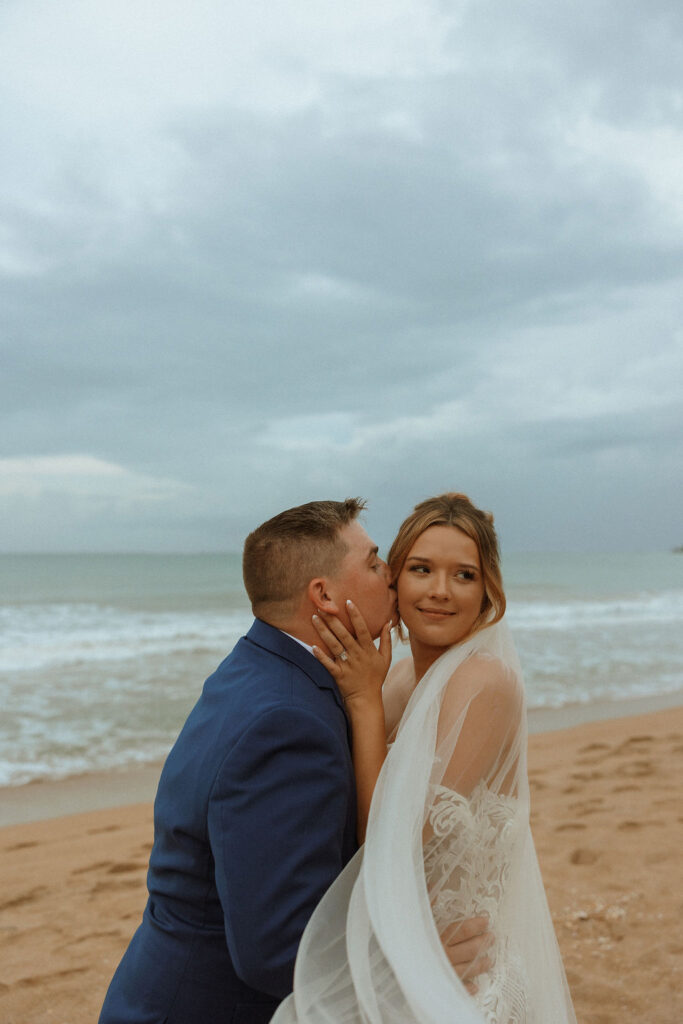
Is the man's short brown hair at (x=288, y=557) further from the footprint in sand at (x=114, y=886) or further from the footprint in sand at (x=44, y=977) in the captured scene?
the footprint in sand at (x=114, y=886)

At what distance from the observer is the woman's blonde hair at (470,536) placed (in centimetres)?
322

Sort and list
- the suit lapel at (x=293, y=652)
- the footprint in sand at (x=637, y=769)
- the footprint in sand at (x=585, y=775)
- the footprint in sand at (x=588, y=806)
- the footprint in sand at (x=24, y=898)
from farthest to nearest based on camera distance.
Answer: the footprint in sand at (x=637, y=769) → the footprint in sand at (x=585, y=775) → the footprint in sand at (x=588, y=806) → the footprint in sand at (x=24, y=898) → the suit lapel at (x=293, y=652)

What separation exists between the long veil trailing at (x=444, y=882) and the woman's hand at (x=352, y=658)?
8.6 inches

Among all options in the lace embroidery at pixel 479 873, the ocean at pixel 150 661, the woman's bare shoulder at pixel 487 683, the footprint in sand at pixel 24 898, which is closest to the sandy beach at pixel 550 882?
the footprint in sand at pixel 24 898

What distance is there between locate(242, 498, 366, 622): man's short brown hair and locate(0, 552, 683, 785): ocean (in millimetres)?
7130

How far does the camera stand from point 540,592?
38812mm

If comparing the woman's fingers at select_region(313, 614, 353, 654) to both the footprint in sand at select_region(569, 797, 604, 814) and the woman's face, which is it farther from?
the footprint in sand at select_region(569, 797, 604, 814)

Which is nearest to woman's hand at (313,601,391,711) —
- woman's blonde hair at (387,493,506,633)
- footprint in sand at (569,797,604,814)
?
woman's blonde hair at (387,493,506,633)

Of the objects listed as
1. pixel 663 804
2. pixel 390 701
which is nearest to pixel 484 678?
pixel 390 701

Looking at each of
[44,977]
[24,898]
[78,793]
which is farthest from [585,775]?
[44,977]

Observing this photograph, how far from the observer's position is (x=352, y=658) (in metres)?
2.62

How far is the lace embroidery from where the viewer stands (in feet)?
8.76

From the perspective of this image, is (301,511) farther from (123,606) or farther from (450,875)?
(123,606)

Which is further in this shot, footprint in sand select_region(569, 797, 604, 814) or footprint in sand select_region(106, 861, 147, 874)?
footprint in sand select_region(569, 797, 604, 814)
